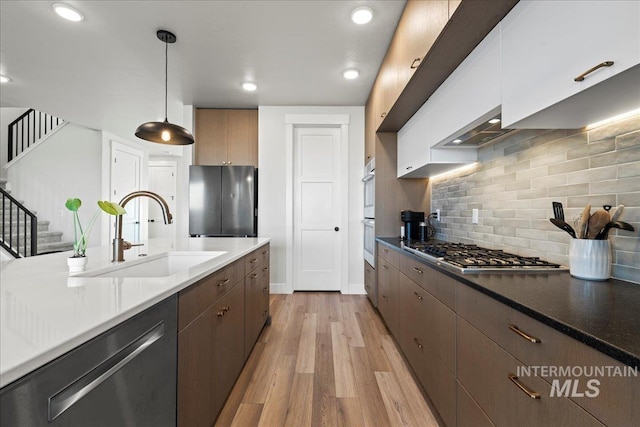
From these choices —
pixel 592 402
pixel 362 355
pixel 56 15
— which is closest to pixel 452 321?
pixel 592 402

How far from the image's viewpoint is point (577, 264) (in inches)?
46.5

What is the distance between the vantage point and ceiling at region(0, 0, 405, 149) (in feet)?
7.38

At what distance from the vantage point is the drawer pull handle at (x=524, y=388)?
2.66ft

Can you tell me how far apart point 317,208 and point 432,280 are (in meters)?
2.77

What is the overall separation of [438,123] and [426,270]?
107 cm

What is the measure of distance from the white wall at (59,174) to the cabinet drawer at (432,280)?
6.52 meters

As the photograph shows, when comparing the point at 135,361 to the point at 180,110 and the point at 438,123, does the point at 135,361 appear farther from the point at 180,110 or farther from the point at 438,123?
the point at 180,110

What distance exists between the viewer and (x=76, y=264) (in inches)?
46.8

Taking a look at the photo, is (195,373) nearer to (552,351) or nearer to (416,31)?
(552,351)

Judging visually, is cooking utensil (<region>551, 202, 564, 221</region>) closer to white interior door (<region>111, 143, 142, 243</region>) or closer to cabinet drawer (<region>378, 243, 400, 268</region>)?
cabinet drawer (<region>378, 243, 400, 268</region>)

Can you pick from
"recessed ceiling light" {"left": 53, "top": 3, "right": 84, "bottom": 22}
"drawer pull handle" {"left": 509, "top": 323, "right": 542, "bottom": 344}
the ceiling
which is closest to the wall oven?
the ceiling

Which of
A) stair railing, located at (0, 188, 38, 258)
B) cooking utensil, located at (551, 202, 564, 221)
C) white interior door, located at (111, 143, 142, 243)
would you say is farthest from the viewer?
white interior door, located at (111, 143, 142, 243)

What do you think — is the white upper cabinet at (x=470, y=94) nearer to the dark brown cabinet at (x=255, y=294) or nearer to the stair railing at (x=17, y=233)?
the dark brown cabinet at (x=255, y=294)

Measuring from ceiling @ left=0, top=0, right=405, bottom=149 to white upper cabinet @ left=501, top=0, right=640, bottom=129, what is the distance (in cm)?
135
